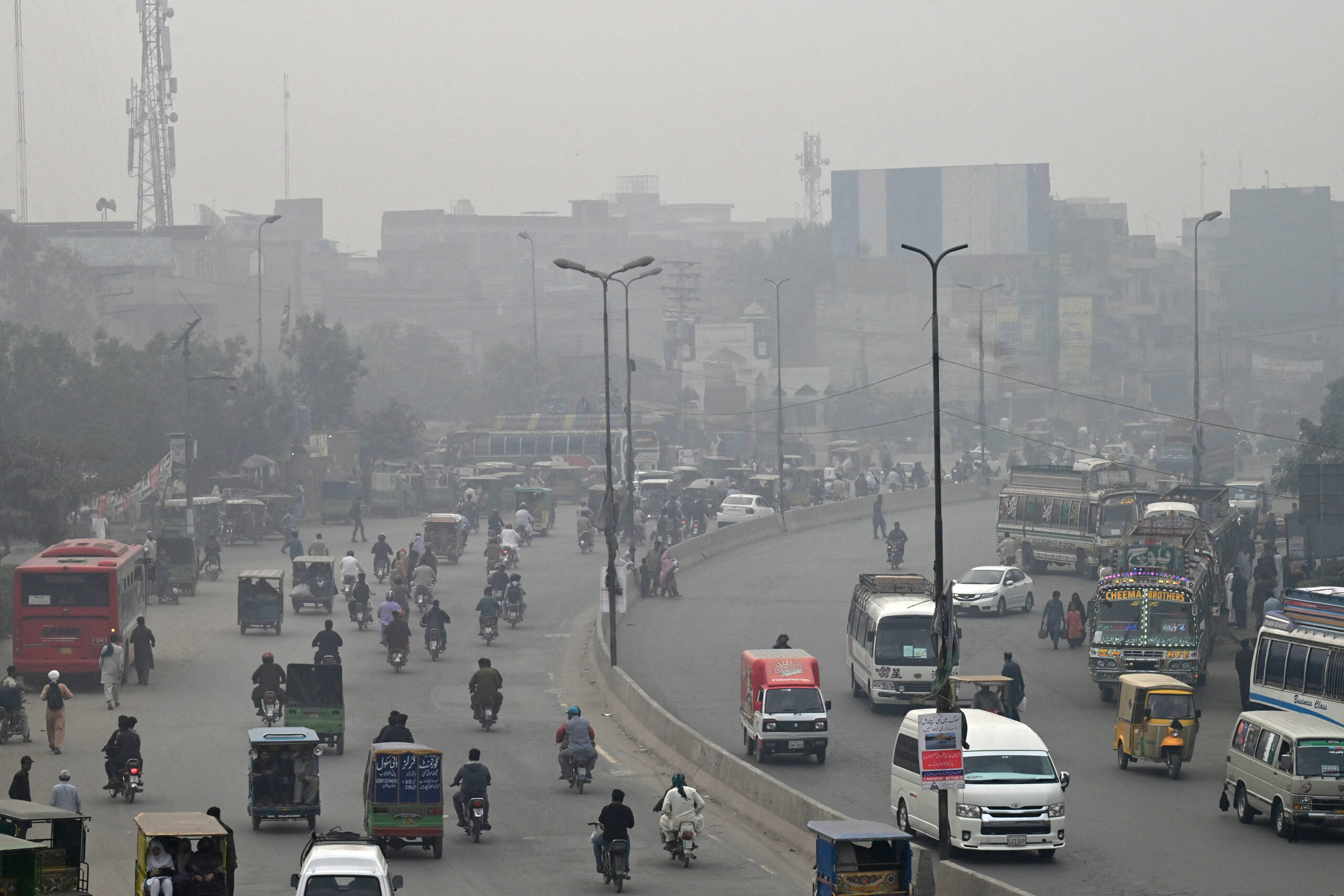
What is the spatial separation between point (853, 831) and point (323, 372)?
6843cm

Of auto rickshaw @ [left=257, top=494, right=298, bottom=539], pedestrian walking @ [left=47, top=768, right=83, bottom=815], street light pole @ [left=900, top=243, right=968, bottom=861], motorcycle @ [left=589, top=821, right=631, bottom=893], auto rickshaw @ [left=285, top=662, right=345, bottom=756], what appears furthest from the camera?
auto rickshaw @ [left=257, top=494, right=298, bottom=539]

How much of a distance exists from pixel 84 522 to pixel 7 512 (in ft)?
45.6

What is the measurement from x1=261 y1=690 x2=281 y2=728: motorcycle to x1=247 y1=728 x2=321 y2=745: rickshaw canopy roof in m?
6.51

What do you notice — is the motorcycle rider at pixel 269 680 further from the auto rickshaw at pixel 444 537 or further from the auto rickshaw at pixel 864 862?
the auto rickshaw at pixel 444 537

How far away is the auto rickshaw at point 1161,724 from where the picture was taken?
2470 centimetres

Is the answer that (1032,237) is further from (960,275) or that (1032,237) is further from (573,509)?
(573,509)

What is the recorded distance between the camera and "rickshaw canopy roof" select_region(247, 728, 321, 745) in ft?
67.3

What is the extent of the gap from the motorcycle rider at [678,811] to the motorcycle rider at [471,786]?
2256 millimetres

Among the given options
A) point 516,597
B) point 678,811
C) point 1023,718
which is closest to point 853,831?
point 678,811

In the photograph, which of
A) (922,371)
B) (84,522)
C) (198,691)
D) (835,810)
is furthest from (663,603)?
(922,371)

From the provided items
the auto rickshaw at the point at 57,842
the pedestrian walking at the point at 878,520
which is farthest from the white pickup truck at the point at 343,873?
the pedestrian walking at the point at 878,520

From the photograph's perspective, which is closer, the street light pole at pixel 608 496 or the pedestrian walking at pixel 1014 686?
the pedestrian walking at pixel 1014 686

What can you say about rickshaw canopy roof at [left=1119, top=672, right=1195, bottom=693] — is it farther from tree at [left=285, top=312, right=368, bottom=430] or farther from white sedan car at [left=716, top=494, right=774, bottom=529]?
tree at [left=285, top=312, right=368, bottom=430]

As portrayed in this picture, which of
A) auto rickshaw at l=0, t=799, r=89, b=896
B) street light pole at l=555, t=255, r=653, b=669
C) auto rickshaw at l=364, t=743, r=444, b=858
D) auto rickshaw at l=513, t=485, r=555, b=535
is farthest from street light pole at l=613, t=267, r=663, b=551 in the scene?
auto rickshaw at l=0, t=799, r=89, b=896
